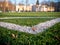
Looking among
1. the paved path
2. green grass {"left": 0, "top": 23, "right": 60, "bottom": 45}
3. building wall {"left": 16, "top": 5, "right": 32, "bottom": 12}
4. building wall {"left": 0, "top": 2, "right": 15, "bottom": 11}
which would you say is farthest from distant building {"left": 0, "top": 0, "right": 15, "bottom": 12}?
green grass {"left": 0, "top": 23, "right": 60, "bottom": 45}

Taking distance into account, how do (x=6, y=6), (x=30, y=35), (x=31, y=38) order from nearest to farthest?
(x=31, y=38) → (x=30, y=35) → (x=6, y=6)

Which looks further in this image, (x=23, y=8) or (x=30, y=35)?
(x=23, y=8)

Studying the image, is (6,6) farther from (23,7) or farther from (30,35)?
(30,35)

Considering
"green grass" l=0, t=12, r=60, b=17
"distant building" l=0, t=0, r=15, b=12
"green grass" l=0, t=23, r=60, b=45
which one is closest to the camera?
"green grass" l=0, t=23, r=60, b=45

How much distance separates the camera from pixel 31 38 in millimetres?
3270

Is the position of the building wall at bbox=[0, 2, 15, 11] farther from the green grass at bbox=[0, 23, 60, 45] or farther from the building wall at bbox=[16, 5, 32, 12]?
the green grass at bbox=[0, 23, 60, 45]

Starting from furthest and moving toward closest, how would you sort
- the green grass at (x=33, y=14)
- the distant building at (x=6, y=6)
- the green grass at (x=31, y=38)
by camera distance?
the distant building at (x=6, y=6), the green grass at (x=33, y=14), the green grass at (x=31, y=38)

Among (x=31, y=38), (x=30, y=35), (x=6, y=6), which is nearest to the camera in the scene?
(x=31, y=38)

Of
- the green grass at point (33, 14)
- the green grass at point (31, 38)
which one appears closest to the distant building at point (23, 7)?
the green grass at point (33, 14)

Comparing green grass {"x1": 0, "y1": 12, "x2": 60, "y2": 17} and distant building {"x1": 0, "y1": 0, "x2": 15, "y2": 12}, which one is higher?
distant building {"x1": 0, "y1": 0, "x2": 15, "y2": 12}

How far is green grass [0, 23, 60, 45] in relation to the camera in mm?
2982

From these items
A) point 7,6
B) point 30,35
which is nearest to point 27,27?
point 30,35

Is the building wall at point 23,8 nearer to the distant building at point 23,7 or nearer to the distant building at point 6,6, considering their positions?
the distant building at point 23,7

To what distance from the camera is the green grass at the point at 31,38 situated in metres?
2.98
